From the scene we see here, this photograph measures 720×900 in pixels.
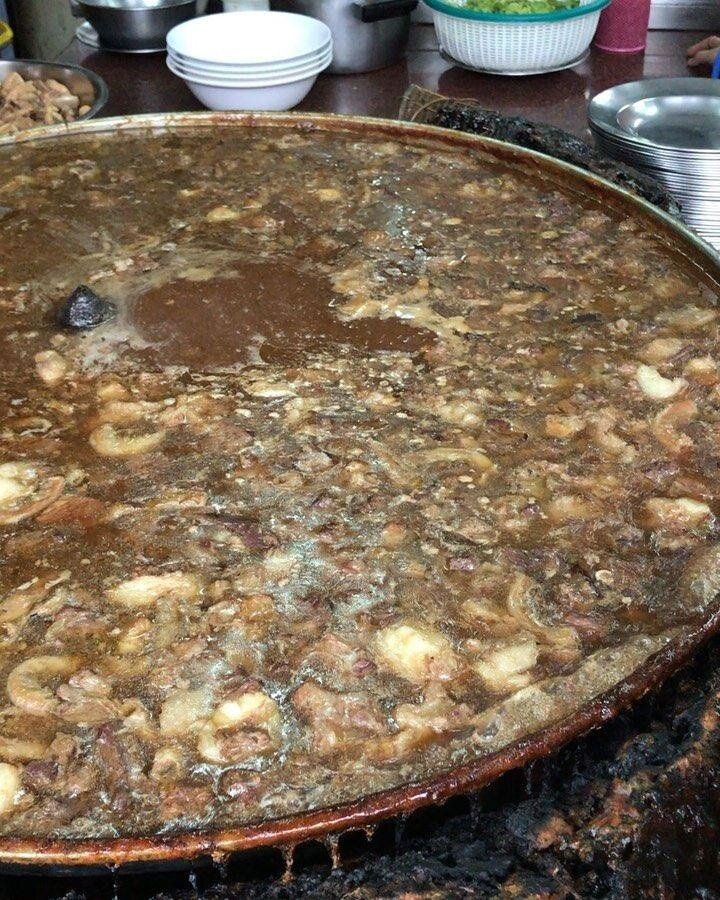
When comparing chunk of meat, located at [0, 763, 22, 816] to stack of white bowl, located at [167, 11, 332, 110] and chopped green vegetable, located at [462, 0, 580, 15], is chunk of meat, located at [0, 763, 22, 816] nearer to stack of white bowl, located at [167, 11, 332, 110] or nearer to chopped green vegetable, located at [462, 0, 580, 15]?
stack of white bowl, located at [167, 11, 332, 110]

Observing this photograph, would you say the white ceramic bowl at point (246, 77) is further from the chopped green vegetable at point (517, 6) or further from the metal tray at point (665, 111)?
the metal tray at point (665, 111)

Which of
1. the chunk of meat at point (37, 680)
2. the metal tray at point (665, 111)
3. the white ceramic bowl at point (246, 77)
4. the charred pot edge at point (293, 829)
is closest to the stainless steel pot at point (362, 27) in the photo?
the white ceramic bowl at point (246, 77)

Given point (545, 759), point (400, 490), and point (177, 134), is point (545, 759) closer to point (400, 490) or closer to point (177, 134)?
point (400, 490)

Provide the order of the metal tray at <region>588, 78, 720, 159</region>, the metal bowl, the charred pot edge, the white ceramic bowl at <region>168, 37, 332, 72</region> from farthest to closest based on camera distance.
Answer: the metal bowl
the white ceramic bowl at <region>168, 37, 332, 72</region>
the metal tray at <region>588, 78, 720, 159</region>
the charred pot edge

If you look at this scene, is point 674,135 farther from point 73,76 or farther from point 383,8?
point 73,76

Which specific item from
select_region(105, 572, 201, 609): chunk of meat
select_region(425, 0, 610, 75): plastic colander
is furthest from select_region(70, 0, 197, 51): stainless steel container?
select_region(105, 572, 201, 609): chunk of meat

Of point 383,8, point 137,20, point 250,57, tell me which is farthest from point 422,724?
point 137,20

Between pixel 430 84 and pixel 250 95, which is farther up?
pixel 250 95
